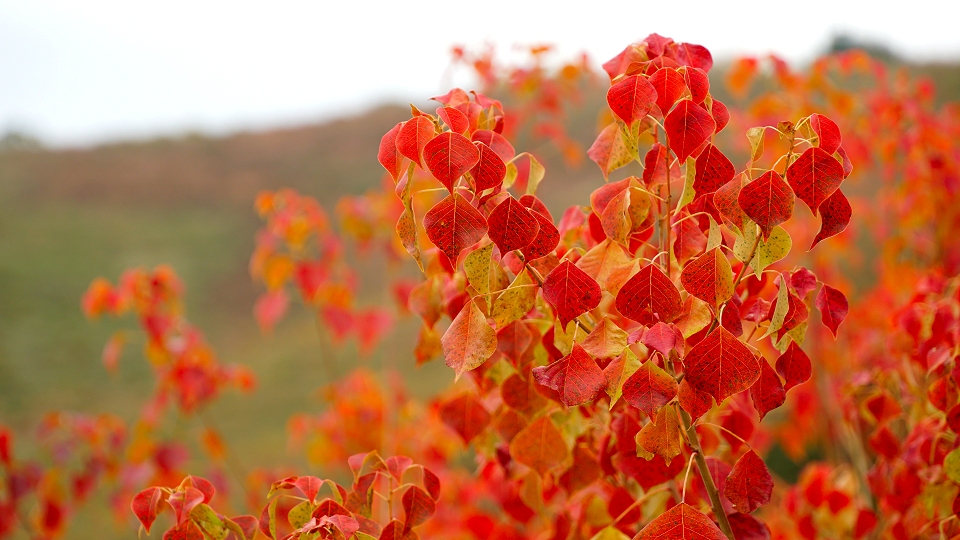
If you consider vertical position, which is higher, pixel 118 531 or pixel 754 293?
pixel 754 293

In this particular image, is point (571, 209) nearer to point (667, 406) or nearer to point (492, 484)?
point (667, 406)

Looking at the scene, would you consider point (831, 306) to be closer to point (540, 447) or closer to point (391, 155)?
point (540, 447)

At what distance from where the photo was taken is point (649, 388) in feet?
2.32

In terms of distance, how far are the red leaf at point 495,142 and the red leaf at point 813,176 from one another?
317 millimetres

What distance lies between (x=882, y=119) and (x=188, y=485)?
9.47ft

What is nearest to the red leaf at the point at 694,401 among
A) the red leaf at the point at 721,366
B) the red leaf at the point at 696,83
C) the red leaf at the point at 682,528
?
the red leaf at the point at 721,366

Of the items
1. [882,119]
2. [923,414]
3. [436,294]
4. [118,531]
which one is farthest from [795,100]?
[118,531]

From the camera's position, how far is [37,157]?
1238 centimetres

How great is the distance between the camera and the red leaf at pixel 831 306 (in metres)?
0.83

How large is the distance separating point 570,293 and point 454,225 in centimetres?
15

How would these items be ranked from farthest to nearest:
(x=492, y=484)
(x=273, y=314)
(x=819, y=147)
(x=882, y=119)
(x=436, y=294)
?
(x=882, y=119) → (x=273, y=314) → (x=492, y=484) → (x=436, y=294) → (x=819, y=147)

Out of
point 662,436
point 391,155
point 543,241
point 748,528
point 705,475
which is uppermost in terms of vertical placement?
point 391,155

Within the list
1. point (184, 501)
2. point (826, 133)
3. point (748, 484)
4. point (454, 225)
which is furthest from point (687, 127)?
point (184, 501)

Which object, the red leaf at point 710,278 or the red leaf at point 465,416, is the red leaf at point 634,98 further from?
the red leaf at point 465,416
